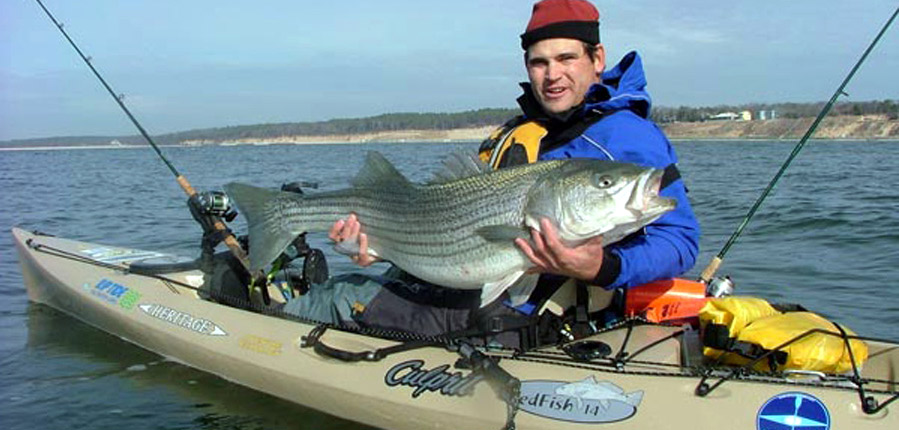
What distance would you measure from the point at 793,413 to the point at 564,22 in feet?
7.33

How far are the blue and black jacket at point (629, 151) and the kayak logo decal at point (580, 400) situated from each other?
1.78ft

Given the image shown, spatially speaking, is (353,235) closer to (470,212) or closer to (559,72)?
(470,212)

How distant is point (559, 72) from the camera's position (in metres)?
4.45

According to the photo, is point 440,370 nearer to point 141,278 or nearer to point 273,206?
point 273,206

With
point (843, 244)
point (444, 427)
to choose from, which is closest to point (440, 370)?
point (444, 427)

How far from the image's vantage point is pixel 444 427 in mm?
4633

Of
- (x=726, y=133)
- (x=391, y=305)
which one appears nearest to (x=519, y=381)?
(x=391, y=305)

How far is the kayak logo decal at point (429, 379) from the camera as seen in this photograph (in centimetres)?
454

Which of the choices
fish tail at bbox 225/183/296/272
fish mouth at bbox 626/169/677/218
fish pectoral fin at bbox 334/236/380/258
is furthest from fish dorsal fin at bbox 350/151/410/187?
fish mouth at bbox 626/169/677/218

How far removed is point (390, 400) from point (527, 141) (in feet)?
5.65

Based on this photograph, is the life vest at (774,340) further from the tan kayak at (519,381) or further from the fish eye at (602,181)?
the fish eye at (602,181)

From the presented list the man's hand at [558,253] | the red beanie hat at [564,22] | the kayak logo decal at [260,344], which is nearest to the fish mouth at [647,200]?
the man's hand at [558,253]

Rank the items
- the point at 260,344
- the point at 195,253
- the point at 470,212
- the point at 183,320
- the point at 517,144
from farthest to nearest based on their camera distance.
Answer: the point at 195,253, the point at 183,320, the point at 260,344, the point at 517,144, the point at 470,212

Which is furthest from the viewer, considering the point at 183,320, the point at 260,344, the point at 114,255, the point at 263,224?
the point at 114,255
